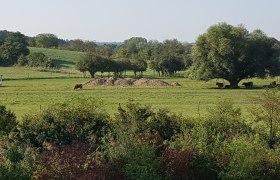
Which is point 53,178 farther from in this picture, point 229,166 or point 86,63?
point 86,63

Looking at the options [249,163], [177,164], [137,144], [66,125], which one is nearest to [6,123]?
[66,125]

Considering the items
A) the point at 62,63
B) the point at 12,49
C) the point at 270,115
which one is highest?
the point at 12,49

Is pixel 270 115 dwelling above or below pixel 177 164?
above

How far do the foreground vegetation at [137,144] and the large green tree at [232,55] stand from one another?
51.7m

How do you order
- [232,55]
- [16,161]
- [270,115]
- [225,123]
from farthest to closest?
[232,55], [270,115], [225,123], [16,161]

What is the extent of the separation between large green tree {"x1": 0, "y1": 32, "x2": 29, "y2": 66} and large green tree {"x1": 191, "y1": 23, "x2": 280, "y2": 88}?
82.6 m

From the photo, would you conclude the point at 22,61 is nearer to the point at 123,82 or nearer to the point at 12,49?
the point at 12,49

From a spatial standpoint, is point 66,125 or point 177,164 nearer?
point 177,164

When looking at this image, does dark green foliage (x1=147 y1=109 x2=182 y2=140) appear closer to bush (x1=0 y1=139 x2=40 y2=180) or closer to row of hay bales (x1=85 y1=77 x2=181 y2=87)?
bush (x1=0 y1=139 x2=40 y2=180)

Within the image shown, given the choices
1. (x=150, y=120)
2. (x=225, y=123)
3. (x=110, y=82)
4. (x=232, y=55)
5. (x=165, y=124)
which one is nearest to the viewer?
(x=150, y=120)

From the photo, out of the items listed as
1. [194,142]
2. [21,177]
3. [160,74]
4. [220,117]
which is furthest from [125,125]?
[160,74]

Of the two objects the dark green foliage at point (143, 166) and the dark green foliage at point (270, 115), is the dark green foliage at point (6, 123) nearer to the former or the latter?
the dark green foliage at point (143, 166)

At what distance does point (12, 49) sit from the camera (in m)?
156

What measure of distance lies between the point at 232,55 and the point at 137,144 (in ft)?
213
